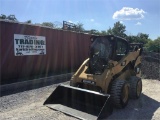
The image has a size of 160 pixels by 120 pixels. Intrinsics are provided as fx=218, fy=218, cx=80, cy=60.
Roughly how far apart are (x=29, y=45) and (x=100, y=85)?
6.13m

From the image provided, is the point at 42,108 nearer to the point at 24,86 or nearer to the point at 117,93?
the point at 117,93

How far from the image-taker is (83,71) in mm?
7203

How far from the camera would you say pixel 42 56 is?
12.4m

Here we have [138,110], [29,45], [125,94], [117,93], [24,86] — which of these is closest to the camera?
[117,93]

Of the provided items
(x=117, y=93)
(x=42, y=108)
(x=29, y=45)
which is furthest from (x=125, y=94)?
(x=29, y=45)

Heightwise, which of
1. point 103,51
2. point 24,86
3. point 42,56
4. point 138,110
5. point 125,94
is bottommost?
point 138,110

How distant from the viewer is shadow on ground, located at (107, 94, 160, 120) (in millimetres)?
6039

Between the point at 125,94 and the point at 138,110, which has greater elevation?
the point at 125,94

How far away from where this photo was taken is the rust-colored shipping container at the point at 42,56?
10.2 metres

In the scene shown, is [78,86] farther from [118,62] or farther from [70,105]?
[118,62]

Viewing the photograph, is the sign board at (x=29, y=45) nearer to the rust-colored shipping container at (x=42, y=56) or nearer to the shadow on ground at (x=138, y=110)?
the rust-colored shipping container at (x=42, y=56)

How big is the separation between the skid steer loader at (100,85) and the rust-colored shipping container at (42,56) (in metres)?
4.27

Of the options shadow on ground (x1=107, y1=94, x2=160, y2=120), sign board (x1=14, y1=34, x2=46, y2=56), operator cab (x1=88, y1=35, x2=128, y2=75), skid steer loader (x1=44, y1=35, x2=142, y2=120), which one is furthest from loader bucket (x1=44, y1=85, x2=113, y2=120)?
sign board (x1=14, y1=34, x2=46, y2=56)

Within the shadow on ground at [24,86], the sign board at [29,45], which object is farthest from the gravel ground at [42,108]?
the sign board at [29,45]
